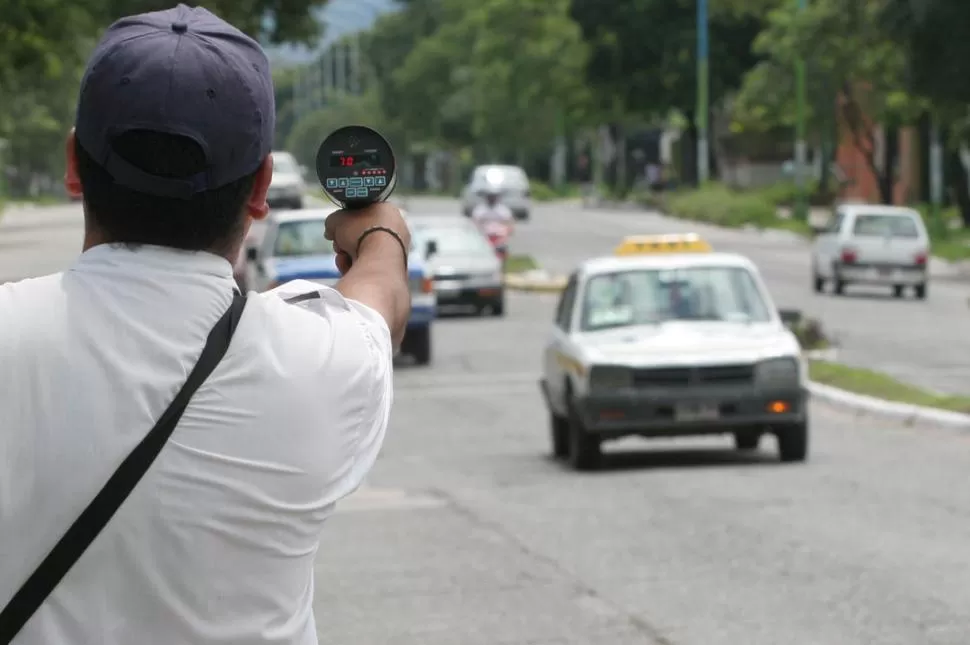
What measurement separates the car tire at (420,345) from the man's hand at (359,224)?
23.6 m

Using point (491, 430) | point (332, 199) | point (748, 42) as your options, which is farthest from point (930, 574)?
point (748, 42)

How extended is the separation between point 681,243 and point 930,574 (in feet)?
35.4

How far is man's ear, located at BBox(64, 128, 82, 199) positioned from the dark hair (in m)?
0.02

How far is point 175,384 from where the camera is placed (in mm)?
2965

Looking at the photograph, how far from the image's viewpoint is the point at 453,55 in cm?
13388

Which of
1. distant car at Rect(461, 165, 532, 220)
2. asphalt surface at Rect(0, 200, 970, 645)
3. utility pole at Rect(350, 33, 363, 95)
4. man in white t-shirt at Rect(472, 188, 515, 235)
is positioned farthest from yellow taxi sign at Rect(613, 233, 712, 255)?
utility pole at Rect(350, 33, 363, 95)

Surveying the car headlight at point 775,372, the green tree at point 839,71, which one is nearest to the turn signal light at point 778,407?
the car headlight at point 775,372

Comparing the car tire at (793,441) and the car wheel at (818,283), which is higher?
the car tire at (793,441)

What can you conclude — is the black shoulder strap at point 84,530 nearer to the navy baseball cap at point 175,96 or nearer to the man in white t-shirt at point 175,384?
the man in white t-shirt at point 175,384

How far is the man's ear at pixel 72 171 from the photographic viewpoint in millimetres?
3158

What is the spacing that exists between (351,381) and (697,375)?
40.2 feet

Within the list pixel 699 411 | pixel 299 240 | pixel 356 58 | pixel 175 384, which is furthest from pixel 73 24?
pixel 356 58

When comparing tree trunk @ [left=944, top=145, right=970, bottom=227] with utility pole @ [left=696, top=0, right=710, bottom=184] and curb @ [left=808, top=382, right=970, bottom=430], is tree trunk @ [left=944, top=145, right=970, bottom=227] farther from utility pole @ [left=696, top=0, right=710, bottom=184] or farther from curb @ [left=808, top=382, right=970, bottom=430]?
curb @ [left=808, top=382, right=970, bottom=430]

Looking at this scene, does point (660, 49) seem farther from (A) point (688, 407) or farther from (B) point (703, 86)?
(A) point (688, 407)
